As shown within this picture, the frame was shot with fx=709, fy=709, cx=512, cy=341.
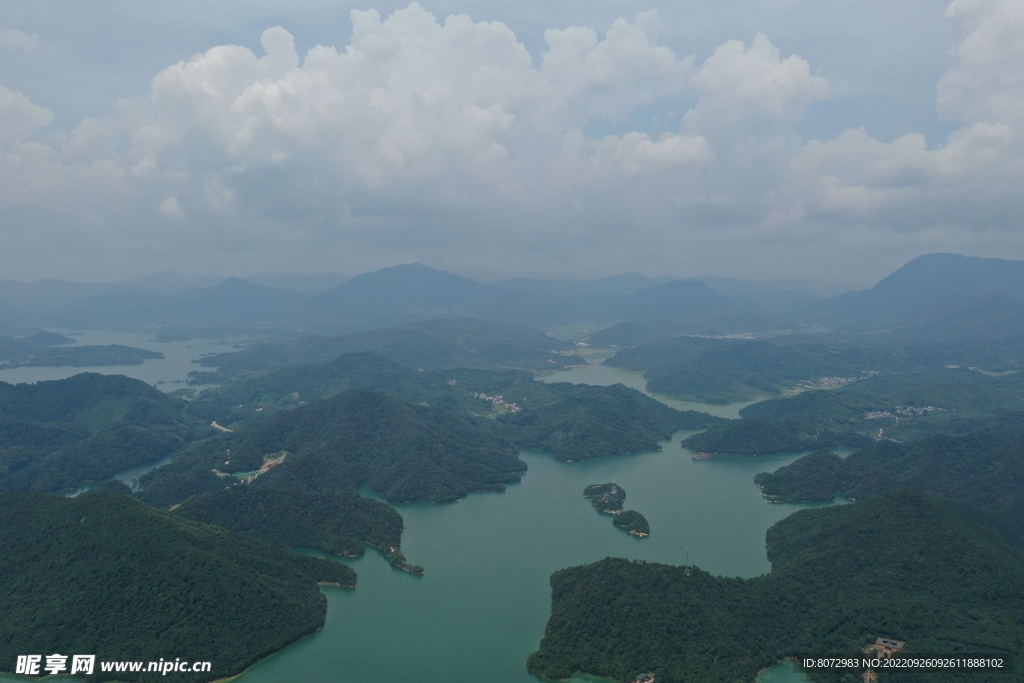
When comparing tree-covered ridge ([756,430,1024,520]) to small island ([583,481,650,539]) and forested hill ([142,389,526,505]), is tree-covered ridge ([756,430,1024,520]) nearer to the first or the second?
small island ([583,481,650,539])

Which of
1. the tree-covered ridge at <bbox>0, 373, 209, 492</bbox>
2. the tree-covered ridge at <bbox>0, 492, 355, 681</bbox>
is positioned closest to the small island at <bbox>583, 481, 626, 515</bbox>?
the tree-covered ridge at <bbox>0, 492, 355, 681</bbox>

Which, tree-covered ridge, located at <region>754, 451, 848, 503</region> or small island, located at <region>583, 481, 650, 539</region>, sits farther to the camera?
tree-covered ridge, located at <region>754, 451, 848, 503</region>

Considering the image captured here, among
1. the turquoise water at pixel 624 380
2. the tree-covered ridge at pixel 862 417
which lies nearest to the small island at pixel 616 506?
the tree-covered ridge at pixel 862 417

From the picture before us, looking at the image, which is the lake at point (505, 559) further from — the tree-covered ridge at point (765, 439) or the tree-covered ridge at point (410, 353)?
the tree-covered ridge at point (410, 353)

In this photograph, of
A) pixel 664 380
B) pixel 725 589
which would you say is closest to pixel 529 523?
pixel 725 589

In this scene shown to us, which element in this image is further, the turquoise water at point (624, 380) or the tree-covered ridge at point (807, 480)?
the turquoise water at point (624, 380)

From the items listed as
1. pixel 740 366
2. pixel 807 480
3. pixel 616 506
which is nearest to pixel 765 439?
pixel 807 480
